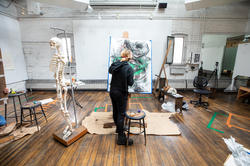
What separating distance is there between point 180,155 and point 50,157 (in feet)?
6.86

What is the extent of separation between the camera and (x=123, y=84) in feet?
6.11

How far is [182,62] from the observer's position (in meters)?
5.04

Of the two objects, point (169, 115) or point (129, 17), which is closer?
point (169, 115)

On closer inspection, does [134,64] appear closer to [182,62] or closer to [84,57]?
[84,57]

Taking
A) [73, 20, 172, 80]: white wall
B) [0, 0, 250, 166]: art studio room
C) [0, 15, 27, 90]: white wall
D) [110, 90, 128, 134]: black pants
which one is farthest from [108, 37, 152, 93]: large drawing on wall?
[0, 15, 27, 90]: white wall

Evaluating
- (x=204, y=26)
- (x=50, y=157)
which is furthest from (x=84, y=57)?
(x=204, y=26)

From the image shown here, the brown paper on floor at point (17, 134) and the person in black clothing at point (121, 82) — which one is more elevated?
the person in black clothing at point (121, 82)

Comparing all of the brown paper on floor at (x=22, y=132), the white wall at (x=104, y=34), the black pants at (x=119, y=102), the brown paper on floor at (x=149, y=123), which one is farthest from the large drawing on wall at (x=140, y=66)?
the brown paper on floor at (x=22, y=132)

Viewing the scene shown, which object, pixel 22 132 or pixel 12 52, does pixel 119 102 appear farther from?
pixel 12 52

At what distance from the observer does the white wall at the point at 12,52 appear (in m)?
4.12

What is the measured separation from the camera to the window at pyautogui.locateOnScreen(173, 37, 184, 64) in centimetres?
490

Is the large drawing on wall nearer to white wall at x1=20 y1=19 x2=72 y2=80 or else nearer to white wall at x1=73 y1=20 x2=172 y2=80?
→ white wall at x1=73 y1=20 x2=172 y2=80

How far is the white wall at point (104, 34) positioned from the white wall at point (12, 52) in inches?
94.6

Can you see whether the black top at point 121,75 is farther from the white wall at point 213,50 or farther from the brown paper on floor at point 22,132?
the white wall at point 213,50
